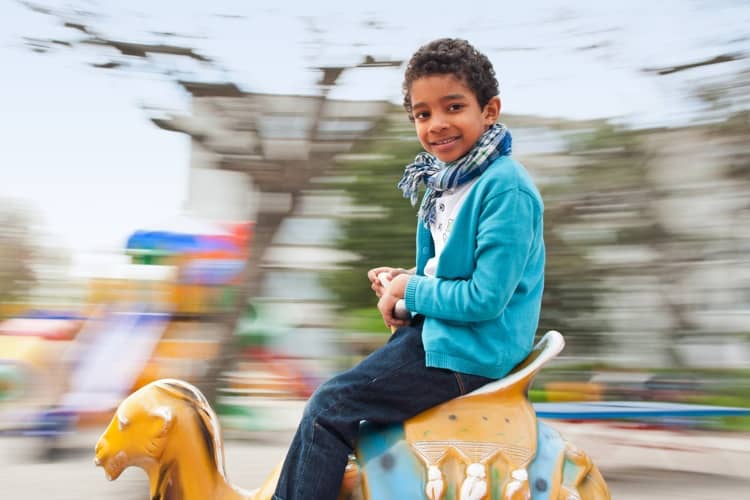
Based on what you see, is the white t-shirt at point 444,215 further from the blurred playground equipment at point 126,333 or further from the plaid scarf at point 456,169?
the blurred playground equipment at point 126,333

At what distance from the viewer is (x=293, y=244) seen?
3969 millimetres

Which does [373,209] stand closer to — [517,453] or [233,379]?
[233,379]

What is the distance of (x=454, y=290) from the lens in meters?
1.75

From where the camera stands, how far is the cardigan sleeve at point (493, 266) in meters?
1.71

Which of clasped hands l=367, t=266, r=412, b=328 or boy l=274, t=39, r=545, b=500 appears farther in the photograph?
clasped hands l=367, t=266, r=412, b=328

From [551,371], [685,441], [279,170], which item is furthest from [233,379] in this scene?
[685,441]

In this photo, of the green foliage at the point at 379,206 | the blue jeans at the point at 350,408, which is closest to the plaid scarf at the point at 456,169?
the blue jeans at the point at 350,408

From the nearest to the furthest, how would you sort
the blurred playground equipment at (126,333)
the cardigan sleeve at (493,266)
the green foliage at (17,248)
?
1. the cardigan sleeve at (493,266)
2. the blurred playground equipment at (126,333)
3. the green foliage at (17,248)

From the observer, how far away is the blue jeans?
1.76m

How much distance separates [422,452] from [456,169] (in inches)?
26.1

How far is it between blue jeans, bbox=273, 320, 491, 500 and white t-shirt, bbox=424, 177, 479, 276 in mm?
258

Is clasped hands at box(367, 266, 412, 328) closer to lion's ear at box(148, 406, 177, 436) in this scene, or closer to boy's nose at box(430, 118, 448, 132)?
boy's nose at box(430, 118, 448, 132)

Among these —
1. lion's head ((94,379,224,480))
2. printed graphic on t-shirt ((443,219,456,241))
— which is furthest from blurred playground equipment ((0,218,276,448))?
printed graphic on t-shirt ((443,219,456,241))

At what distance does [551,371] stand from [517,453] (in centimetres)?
241
